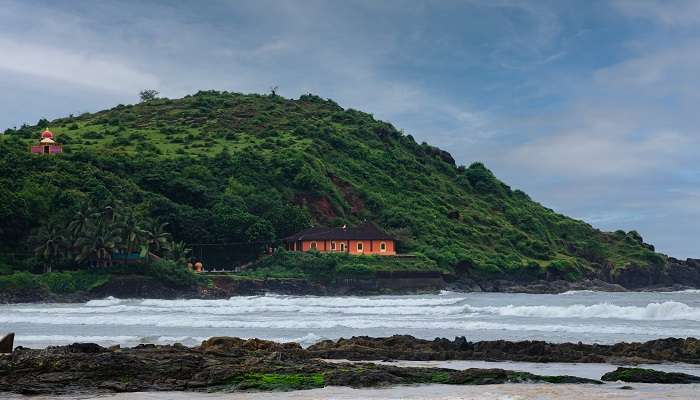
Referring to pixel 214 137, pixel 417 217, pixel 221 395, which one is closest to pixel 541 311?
pixel 221 395

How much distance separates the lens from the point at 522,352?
1008 inches

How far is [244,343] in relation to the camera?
2769cm

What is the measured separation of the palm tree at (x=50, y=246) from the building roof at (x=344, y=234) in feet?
102

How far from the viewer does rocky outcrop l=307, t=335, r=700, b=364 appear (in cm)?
2497

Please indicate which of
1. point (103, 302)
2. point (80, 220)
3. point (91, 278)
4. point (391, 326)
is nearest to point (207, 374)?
point (391, 326)

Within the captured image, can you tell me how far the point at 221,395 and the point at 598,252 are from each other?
124 meters

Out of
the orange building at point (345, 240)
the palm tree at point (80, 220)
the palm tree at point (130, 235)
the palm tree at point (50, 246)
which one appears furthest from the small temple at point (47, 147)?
the palm tree at point (50, 246)

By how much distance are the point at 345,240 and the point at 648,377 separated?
8591 cm

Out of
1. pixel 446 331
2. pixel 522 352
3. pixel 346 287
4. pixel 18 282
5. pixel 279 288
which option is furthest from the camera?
pixel 346 287

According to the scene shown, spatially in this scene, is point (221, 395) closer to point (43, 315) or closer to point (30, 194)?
point (43, 315)

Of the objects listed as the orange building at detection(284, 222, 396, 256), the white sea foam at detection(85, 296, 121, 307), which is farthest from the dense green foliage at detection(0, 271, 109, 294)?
the orange building at detection(284, 222, 396, 256)

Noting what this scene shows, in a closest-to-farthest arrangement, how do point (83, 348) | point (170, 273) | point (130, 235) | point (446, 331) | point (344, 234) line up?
1. point (83, 348)
2. point (446, 331)
3. point (170, 273)
4. point (130, 235)
5. point (344, 234)

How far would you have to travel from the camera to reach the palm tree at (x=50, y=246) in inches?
3093

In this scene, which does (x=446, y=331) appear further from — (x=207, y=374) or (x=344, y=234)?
(x=344, y=234)
